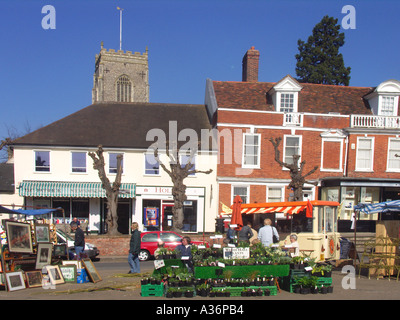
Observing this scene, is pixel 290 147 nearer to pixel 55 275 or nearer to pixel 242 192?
pixel 242 192

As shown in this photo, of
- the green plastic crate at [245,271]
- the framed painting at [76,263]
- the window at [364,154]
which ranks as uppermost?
the window at [364,154]

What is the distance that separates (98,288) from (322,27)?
44411mm

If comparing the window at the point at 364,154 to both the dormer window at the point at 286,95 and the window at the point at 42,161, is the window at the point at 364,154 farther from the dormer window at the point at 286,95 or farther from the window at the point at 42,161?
the window at the point at 42,161

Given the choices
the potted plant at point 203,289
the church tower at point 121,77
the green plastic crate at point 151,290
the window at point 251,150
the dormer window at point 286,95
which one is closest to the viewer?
the potted plant at point 203,289

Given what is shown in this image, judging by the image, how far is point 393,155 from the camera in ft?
97.8

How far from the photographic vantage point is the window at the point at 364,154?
2978cm

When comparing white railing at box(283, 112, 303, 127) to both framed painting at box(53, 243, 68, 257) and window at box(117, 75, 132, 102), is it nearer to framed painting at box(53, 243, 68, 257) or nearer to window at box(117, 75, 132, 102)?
framed painting at box(53, 243, 68, 257)

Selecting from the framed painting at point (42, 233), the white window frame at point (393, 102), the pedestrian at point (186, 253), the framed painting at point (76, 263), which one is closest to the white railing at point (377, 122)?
the white window frame at point (393, 102)

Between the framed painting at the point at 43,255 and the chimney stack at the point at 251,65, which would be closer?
the framed painting at the point at 43,255

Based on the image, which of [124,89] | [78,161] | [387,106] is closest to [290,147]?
[387,106]

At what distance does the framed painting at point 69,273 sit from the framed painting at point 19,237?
42.6 inches

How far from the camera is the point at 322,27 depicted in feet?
162

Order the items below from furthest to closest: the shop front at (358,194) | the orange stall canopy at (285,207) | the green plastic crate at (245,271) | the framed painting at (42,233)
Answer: the shop front at (358,194), the orange stall canopy at (285,207), the framed painting at (42,233), the green plastic crate at (245,271)
